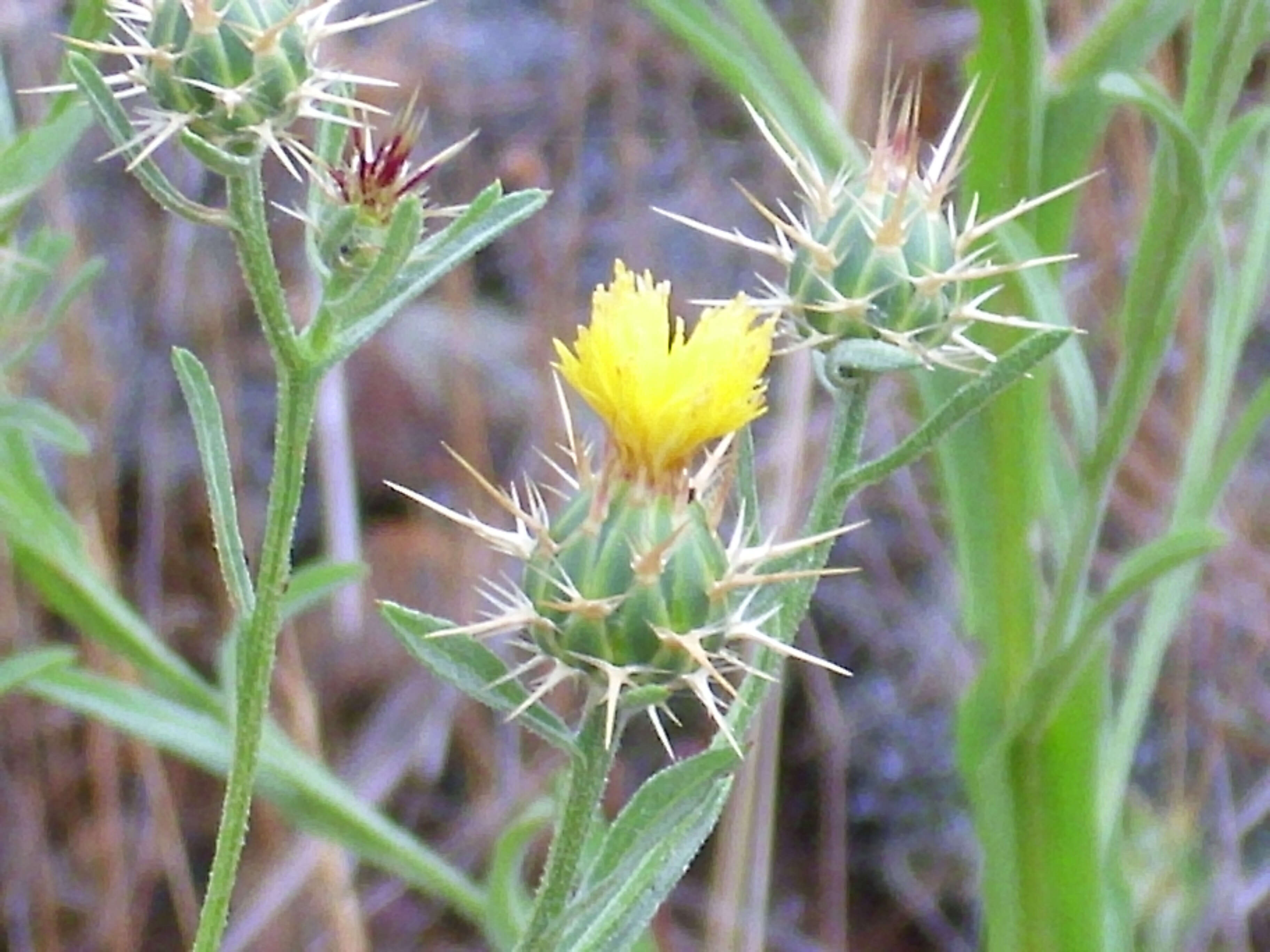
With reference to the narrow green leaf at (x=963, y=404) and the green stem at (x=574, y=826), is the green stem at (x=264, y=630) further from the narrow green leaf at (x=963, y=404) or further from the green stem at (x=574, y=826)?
the narrow green leaf at (x=963, y=404)

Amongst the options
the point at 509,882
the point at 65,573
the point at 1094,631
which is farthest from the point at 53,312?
the point at 1094,631

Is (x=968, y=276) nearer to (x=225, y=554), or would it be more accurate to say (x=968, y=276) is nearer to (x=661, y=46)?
(x=225, y=554)

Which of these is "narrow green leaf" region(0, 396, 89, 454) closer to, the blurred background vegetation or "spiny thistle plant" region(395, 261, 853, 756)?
"spiny thistle plant" region(395, 261, 853, 756)

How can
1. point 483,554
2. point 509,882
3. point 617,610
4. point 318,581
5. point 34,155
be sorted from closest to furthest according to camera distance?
point 617,610 < point 34,155 < point 318,581 < point 509,882 < point 483,554

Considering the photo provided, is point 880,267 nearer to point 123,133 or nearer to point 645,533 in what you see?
point 645,533

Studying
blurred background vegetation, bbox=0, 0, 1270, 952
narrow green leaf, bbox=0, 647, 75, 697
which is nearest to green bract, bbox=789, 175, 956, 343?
narrow green leaf, bbox=0, 647, 75, 697
